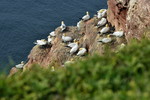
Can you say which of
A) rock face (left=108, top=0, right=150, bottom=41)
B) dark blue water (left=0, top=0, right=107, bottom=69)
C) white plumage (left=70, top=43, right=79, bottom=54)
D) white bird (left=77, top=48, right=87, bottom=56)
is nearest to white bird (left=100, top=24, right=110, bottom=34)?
white bird (left=77, top=48, right=87, bottom=56)

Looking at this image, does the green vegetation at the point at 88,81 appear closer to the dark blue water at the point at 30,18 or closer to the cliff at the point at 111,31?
the cliff at the point at 111,31

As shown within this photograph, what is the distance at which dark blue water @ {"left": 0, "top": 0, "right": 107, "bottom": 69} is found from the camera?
Result: 4303 cm

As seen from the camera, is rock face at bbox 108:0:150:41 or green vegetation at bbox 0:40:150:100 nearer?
green vegetation at bbox 0:40:150:100

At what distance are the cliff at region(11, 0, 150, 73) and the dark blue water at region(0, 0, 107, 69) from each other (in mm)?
9557

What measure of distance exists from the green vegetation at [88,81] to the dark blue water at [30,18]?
1265 inches

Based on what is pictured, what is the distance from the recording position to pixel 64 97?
27.2 feet

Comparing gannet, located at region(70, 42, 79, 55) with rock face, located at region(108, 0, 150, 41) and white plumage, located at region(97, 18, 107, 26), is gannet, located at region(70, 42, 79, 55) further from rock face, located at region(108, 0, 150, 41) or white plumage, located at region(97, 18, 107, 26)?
rock face, located at region(108, 0, 150, 41)

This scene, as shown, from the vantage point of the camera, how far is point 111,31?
29625 millimetres

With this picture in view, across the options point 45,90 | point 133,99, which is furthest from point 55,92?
point 133,99

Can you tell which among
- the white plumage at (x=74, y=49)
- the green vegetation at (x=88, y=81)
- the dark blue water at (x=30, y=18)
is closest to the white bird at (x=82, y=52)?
the white plumage at (x=74, y=49)

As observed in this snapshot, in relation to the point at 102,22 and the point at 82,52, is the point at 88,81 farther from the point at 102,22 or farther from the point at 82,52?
the point at 102,22

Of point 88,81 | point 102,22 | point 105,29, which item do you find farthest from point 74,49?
point 88,81

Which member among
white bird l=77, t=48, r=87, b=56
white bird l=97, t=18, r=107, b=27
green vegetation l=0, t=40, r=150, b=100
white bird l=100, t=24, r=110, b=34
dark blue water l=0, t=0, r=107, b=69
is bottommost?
green vegetation l=0, t=40, r=150, b=100

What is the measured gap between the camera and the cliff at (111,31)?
2239 centimetres
